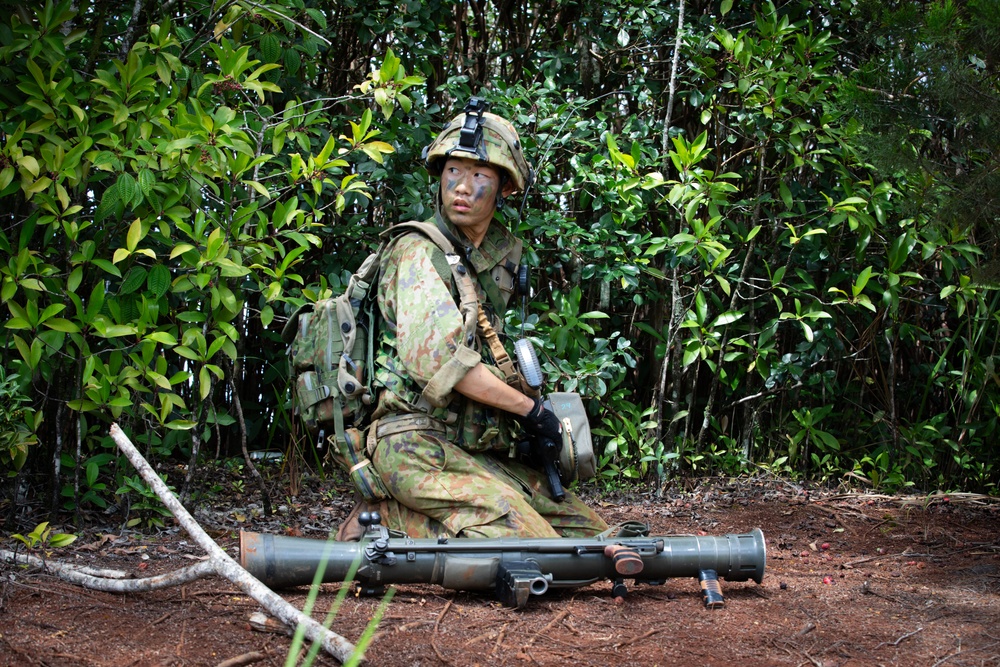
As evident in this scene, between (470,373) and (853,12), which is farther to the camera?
(853,12)

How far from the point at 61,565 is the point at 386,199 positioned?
2685 millimetres

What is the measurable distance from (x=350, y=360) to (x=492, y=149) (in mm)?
968

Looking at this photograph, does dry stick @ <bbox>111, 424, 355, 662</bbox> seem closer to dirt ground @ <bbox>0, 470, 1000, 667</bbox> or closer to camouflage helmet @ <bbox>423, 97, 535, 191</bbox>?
dirt ground @ <bbox>0, 470, 1000, 667</bbox>

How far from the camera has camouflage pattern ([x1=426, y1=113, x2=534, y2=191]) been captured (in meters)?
3.74

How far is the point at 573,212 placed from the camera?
17.8ft

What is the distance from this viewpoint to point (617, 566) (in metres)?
3.36

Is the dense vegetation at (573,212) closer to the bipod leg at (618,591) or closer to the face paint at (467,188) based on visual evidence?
the face paint at (467,188)

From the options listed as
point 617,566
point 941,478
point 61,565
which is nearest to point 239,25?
point 61,565

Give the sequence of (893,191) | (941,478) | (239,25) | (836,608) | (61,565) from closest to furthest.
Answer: (61,565) → (836,608) → (239,25) → (893,191) → (941,478)

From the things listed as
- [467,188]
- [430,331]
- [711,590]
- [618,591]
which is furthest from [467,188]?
[711,590]

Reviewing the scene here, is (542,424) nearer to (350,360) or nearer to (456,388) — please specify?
(456,388)

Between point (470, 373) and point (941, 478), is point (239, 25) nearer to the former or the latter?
point (470, 373)

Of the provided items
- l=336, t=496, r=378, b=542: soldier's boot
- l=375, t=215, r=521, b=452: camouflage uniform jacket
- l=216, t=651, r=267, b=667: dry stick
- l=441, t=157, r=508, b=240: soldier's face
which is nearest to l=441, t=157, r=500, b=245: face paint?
l=441, t=157, r=508, b=240: soldier's face

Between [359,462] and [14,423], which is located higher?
[14,423]
